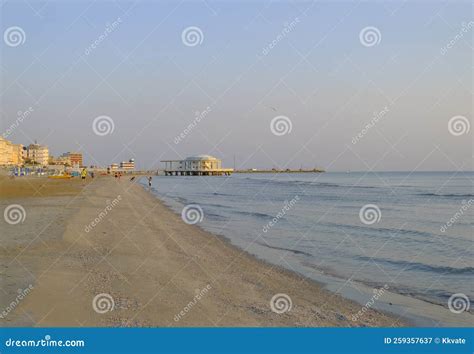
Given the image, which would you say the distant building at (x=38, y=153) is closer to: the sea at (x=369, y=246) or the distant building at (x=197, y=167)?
the distant building at (x=197, y=167)

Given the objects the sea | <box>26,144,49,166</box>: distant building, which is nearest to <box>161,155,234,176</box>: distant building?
<box>26,144,49,166</box>: distant building

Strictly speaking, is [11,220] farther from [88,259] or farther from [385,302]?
[385,302]

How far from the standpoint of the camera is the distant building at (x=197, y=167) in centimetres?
18286

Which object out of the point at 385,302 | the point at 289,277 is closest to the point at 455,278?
the point at 385,302

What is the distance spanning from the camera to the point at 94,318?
6.83m

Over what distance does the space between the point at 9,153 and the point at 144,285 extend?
4849 inches

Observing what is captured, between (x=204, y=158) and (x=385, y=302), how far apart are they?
188 m

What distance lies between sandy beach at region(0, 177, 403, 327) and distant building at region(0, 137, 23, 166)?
103 metres

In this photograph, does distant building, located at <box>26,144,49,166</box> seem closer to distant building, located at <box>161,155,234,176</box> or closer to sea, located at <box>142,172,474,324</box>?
distant building, located at <box>161,155,234,176</box>

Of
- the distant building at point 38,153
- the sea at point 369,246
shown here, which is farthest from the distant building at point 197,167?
the sea at point 369,246

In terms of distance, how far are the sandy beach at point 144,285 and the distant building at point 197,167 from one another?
166 meters

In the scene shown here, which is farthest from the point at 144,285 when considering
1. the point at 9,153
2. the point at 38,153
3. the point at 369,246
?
the point at 38,153

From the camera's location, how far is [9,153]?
390ft

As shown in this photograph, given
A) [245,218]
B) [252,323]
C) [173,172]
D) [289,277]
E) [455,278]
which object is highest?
[173,172]
